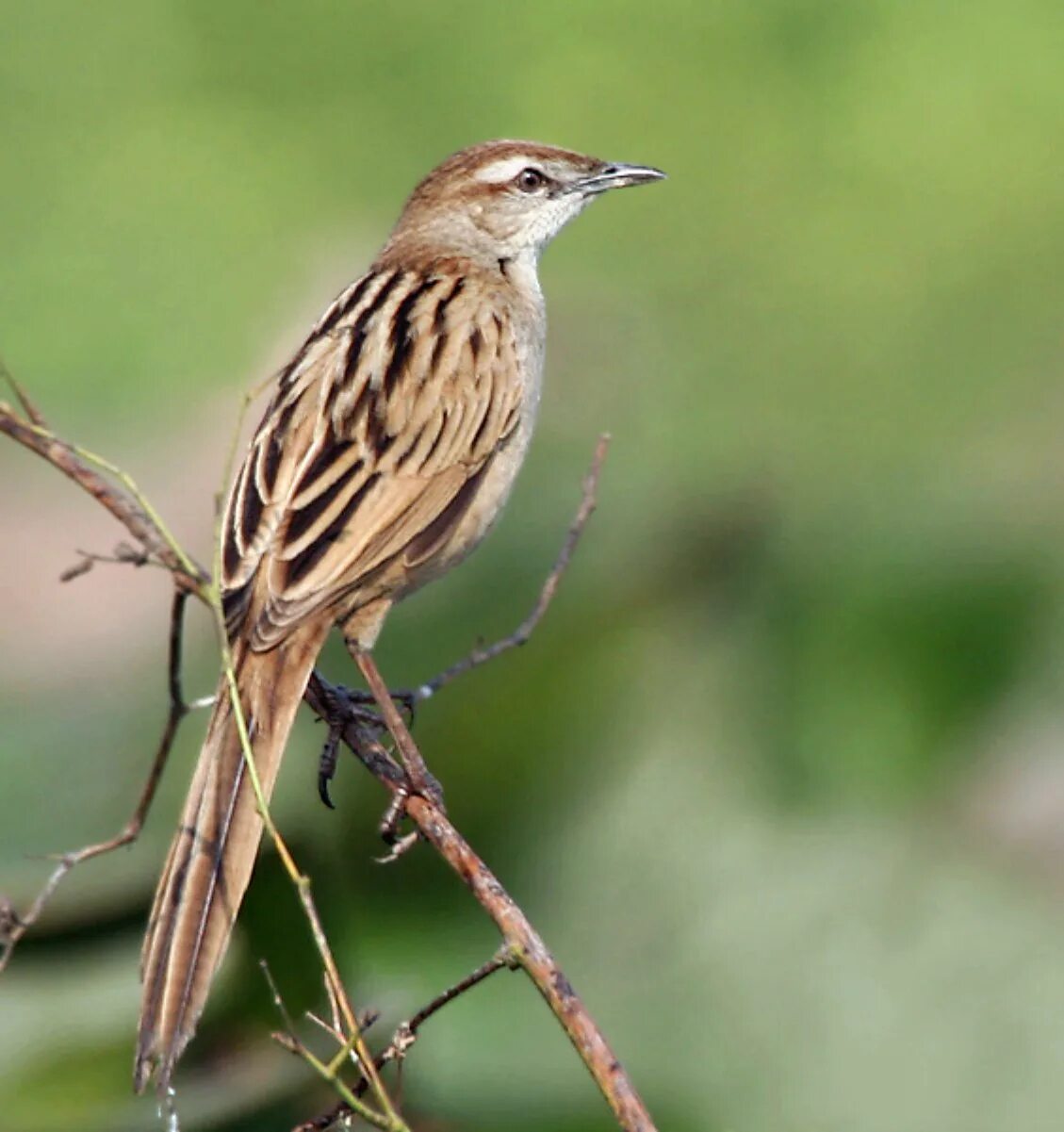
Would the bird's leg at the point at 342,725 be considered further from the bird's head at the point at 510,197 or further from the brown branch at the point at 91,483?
the bird's head at the point at 510,197

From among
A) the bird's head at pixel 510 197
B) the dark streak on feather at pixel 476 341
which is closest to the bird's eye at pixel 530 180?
the bird's head at pixel 510 197

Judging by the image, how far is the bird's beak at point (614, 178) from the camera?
4539 millimetres

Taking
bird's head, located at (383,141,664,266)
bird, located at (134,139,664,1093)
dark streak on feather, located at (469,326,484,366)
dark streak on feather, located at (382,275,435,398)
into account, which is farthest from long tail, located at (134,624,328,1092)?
bird's head, located at (383,141,664,266)

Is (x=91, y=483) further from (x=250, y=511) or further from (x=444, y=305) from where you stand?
(x=444, y=305)

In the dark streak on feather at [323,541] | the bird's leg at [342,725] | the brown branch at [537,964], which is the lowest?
the brown branch at [537,964]

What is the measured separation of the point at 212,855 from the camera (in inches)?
124

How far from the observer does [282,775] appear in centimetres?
392

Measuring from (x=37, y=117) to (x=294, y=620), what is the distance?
6.89 m

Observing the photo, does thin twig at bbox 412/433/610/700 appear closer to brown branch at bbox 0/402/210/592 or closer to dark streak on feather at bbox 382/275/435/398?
dark streak on feather at bbox 382/275/435/398

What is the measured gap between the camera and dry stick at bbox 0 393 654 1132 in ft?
8.35

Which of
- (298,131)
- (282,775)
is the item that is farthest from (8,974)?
(298,131)

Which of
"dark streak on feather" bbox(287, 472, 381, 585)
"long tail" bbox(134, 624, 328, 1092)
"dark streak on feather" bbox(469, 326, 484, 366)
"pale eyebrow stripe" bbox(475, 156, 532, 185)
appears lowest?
"long tail" bbox(134, 624, 328, 1092)

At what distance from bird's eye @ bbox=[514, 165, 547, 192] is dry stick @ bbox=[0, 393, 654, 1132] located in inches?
54.4

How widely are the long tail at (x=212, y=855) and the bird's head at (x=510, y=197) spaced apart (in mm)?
1248
